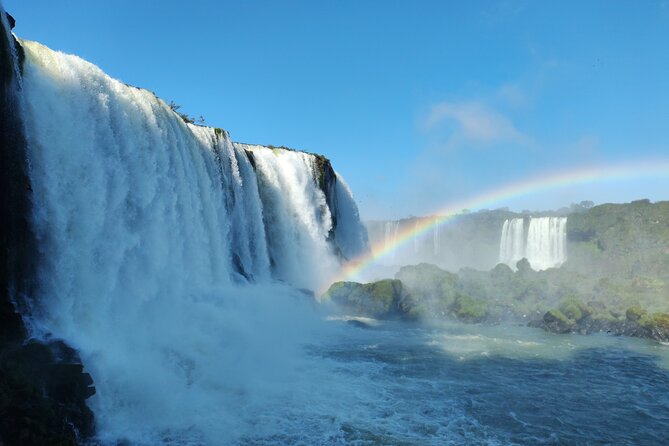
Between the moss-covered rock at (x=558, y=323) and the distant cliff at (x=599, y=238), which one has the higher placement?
the distant cliff at (x=599, y=238)

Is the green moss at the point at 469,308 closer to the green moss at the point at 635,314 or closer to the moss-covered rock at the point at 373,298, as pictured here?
the moss-covered rock at the point at 373,298

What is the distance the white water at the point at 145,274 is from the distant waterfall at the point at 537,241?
94.4 ft

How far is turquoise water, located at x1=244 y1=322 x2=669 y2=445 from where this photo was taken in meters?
9.48

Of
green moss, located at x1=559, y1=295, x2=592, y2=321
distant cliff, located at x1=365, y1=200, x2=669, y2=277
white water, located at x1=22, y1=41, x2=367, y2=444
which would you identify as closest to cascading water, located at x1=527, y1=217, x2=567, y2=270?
distant cliff, located at x1=365, y1=200, x2=669, y2=277

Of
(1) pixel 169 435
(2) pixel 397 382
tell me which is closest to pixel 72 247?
(1) pixel 169 435

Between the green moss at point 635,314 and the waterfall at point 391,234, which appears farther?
the waterfall at point 391,234

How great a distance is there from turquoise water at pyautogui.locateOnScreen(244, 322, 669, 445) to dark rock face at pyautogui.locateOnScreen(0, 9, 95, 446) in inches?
129

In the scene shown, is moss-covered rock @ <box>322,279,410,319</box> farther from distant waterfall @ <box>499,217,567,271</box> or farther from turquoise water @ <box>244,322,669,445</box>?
distant waterfall @ <box>499,217,567,271</box>

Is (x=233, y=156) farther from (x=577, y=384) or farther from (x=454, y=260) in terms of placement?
(x=454, y=260)

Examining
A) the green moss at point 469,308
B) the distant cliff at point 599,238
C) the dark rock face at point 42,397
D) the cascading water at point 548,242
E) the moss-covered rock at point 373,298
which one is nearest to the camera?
the dark rock face at point 42,397

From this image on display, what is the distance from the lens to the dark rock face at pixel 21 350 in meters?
7.29

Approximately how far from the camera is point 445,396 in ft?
38.2

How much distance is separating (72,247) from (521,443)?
1070 cm

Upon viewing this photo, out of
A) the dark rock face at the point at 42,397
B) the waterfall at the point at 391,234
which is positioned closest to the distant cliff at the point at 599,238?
the waterfall at the point at 391,234
